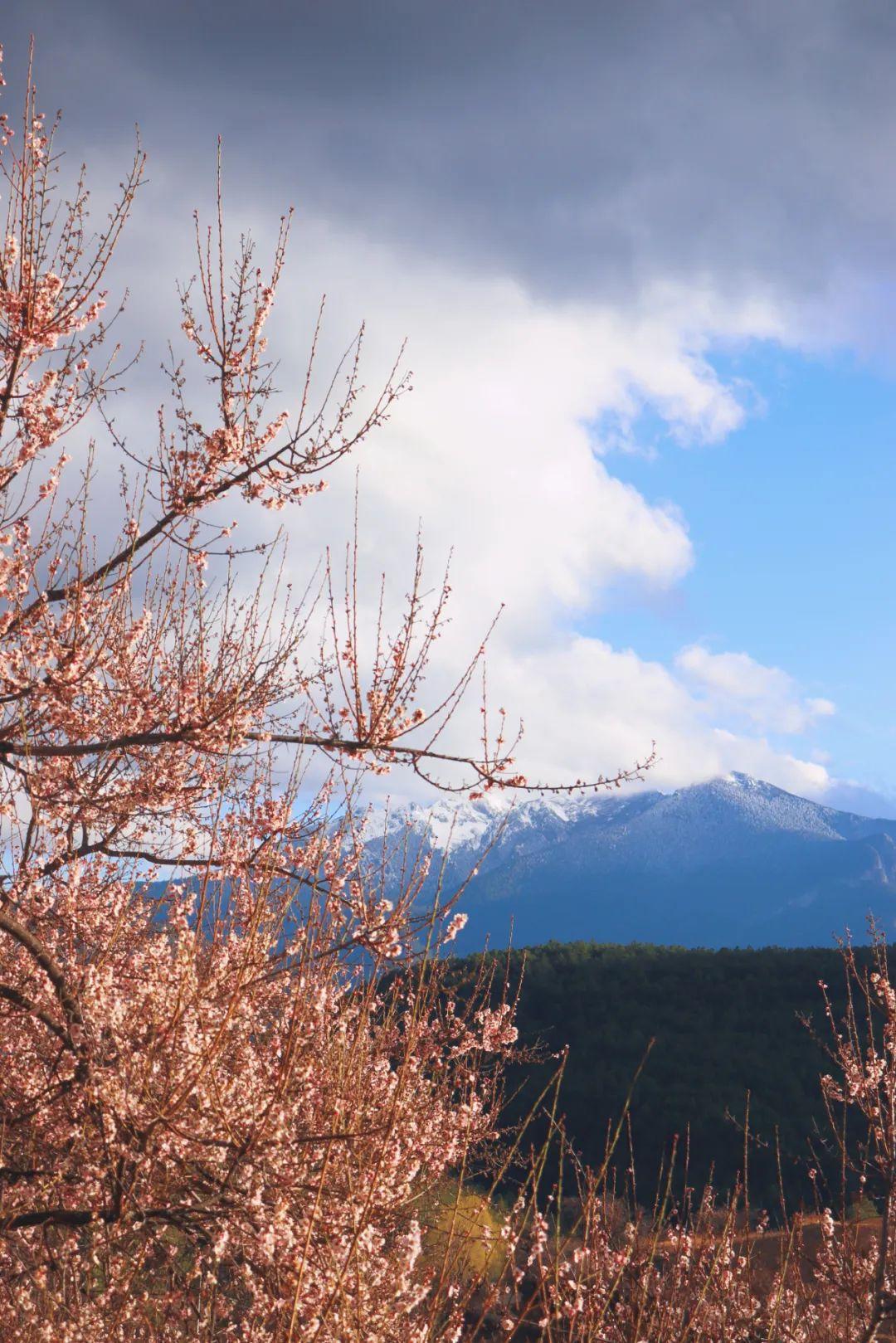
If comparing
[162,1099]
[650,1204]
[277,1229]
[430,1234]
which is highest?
[162,1099]

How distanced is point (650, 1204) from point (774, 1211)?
4.91 meters

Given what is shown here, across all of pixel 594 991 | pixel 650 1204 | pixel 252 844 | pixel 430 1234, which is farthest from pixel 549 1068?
pixel 252 844

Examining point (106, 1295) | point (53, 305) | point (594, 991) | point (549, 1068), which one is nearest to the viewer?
point (106, 1295)

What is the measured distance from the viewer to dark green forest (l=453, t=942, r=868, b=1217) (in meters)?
43.2

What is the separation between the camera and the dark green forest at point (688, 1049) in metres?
43.2

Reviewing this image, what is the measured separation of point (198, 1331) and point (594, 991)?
57.0m

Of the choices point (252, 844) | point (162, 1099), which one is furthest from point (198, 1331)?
point (252, 844)

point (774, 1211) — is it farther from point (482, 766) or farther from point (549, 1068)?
point (482, 766)

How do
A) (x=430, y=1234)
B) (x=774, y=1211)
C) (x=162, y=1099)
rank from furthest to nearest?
(x=774, y=1211) < (x=430, y=1234) < (x=162, y=1099)

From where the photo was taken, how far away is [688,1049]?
5034cm

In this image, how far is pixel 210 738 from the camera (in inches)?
220

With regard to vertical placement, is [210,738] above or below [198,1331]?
above

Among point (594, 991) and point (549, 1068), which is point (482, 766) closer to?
point (549, 1068)

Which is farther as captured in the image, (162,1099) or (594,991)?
(594,991)
